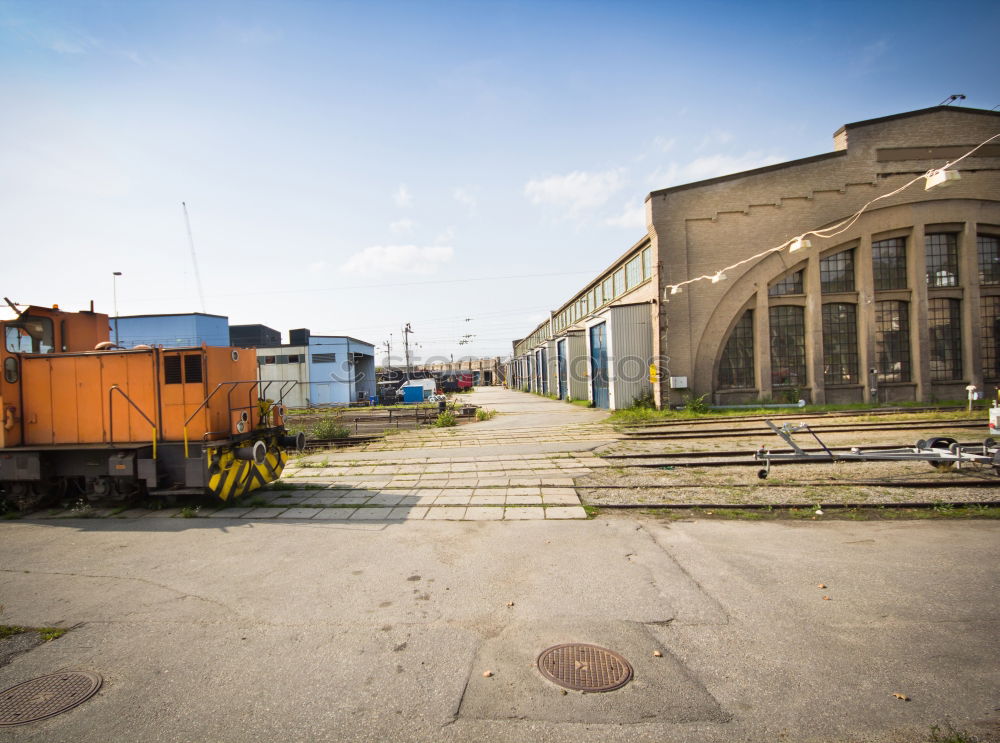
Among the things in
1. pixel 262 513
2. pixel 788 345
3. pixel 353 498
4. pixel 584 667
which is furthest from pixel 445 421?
pixel 584 667

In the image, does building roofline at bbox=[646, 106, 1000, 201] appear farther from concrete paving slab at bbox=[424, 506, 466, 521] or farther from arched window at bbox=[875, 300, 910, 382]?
concrete paving slab at bbox=[424, 506, 466, 521]

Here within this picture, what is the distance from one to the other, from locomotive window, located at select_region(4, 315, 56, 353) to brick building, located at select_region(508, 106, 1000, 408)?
18.8 metres

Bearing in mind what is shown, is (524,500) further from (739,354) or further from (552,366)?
(552,366)

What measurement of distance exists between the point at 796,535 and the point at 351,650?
5246 mm

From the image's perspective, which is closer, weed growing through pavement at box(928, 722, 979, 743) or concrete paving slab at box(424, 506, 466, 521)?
weed growing through pavement at box(928, 722, 979, 743)

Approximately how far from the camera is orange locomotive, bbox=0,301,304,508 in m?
7.63

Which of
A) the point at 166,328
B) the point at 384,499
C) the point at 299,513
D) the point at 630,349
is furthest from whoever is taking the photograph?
the point at 166,328

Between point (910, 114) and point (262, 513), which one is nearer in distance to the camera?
point (262, 513)

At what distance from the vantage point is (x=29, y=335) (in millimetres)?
7957

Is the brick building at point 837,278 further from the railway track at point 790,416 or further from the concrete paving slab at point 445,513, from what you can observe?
the concrete paving slab at point 445,513

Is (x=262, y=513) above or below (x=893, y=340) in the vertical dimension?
below

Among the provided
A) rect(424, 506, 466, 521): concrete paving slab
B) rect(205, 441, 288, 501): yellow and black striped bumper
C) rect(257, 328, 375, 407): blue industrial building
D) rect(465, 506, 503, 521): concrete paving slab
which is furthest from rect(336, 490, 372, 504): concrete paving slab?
rect(257, 328, 375, 407): blue industrial building

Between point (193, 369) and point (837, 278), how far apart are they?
24.0 metres

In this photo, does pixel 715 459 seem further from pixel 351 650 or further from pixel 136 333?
pixel 136 333
